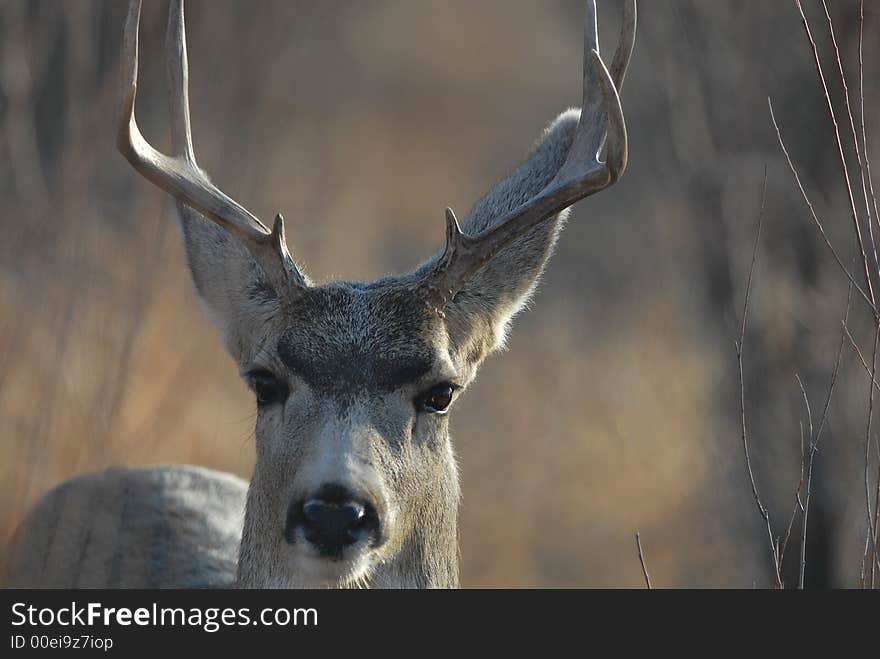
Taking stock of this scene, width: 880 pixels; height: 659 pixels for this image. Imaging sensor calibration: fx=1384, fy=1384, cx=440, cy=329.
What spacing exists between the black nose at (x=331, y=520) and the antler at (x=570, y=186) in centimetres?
89

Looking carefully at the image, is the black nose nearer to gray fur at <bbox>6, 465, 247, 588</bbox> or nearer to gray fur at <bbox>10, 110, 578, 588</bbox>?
gray fur at <bbox>10, 110, 578, 588</bbox>

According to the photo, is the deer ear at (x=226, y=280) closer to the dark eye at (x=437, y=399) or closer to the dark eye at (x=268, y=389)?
the dark eye at (x=268, y=389)

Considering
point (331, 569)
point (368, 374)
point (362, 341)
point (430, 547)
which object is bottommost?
point (331, 569)

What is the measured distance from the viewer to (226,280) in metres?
4.99

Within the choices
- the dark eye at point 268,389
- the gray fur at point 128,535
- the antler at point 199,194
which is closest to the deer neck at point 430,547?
the dark eye at point 268,389

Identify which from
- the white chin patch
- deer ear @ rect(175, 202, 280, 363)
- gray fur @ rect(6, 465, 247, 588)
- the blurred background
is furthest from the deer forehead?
gray fur @ rect(6, 465, 247, 588)

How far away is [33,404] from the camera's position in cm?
697

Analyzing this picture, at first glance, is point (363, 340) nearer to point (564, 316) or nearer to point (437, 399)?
point (437, 399)

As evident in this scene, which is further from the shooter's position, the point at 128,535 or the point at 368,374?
the point at 128,535

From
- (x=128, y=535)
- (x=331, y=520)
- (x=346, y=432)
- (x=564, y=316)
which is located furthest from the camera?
(x=564, y=316)

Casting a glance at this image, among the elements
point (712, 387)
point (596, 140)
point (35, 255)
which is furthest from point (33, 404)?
point (712, 387)

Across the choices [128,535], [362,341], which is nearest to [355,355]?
[362,341]

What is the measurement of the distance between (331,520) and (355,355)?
639 millimetres
